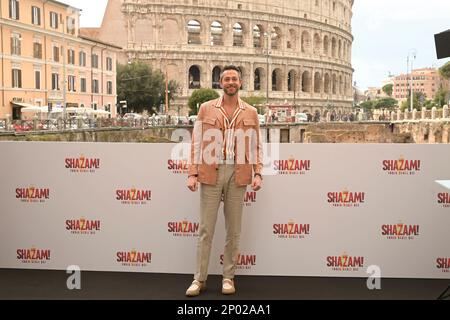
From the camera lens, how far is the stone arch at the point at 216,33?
55312 mm

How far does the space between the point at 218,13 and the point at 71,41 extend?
29.3m

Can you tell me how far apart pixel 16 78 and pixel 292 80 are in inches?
1499

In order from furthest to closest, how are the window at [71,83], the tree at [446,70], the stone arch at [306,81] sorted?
1. the stone arch at [306,81]
2. the tree at [446,70]
3. the window at [71,83]

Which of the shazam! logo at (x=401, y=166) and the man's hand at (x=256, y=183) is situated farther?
the shazam! logo at (x=401, y=166)

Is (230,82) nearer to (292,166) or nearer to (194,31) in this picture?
(292,166)

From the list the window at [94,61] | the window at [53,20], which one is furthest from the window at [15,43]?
the window at [94,61]

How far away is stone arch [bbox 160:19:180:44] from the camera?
177ft

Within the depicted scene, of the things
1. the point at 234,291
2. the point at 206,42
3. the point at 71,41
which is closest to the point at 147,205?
the point at 234,291

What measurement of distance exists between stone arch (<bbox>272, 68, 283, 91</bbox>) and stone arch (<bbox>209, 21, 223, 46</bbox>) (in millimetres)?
5988

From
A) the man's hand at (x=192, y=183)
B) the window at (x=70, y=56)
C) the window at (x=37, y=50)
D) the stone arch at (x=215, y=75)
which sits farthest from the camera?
the stone arch at (x=215, y=75)

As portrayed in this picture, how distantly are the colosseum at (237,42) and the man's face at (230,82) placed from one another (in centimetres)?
4710

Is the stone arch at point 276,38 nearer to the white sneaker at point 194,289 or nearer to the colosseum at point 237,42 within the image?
the colosseum at point 237,42

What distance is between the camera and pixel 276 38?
57469 millimetres

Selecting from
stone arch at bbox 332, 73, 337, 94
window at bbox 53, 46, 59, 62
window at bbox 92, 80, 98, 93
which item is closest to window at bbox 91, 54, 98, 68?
window at bbox 92, 80, 98, 93
